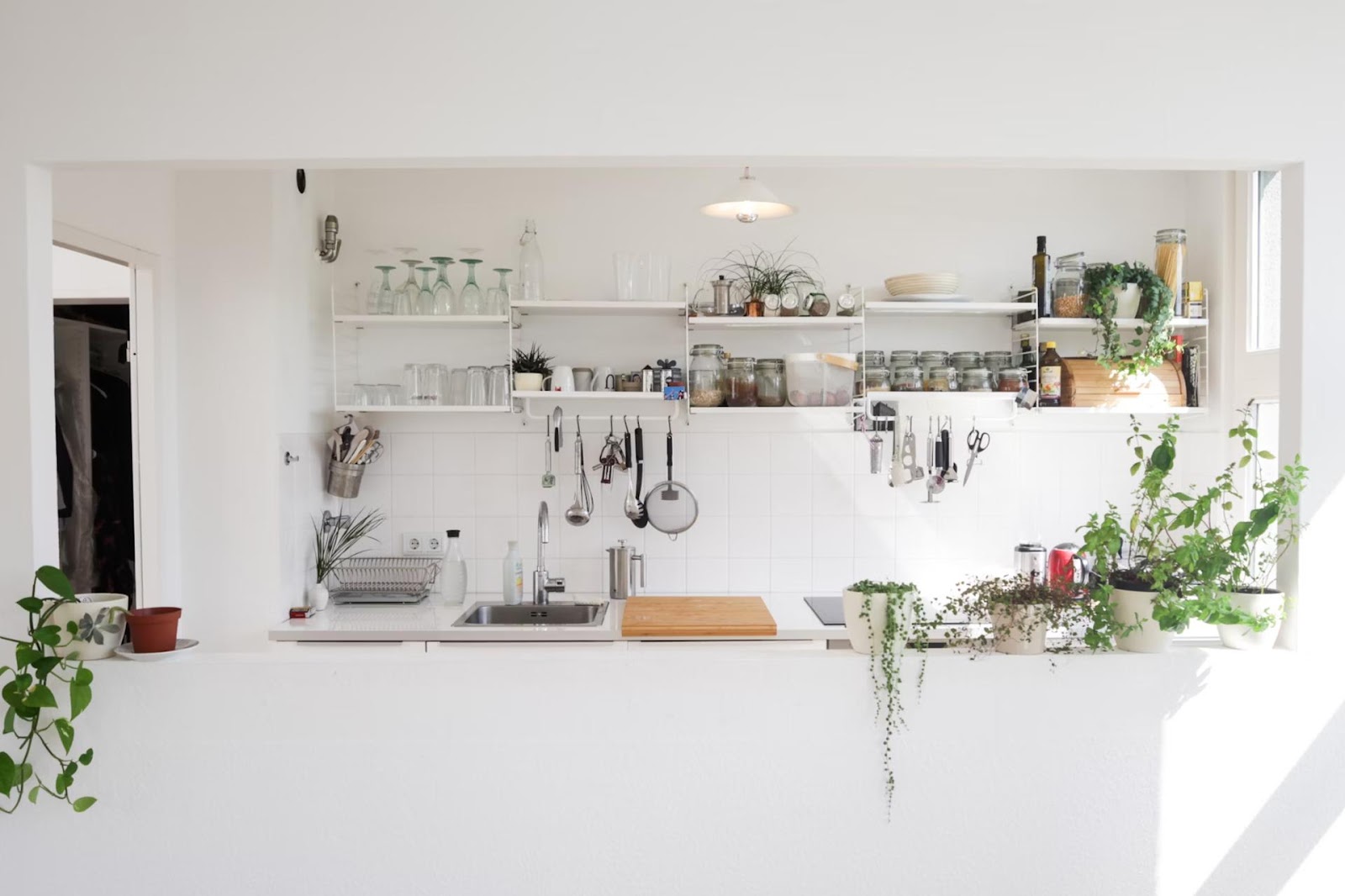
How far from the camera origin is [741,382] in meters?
3.86

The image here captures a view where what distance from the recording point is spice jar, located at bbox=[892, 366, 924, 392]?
3893mm

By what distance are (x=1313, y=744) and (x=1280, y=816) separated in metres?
0.18

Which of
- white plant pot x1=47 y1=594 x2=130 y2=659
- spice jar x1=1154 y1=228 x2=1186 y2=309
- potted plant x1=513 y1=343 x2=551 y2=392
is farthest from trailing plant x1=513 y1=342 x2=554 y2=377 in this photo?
spice jar x1=1154 y1=228 x2=1186 y2=309

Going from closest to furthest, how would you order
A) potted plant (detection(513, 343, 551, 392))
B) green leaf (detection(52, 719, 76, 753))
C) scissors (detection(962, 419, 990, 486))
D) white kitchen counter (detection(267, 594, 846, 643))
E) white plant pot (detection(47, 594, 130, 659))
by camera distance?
green leaf (detection(52, 719, 76, 753)) → white plant pot (detection(47, 594, 130, 659)) → white kitchen counter (detection(267, 594, 846, 643)) → potted plant (detection(513, 343, 551, 392)) → scissors (detection(962, 419, 990, 486))

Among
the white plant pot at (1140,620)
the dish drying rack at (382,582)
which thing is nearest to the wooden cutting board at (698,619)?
the dish drying rack at (382,582)

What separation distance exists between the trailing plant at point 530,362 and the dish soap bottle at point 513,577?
668 mm

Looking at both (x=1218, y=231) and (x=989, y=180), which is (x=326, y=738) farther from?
(x=1218, y=231)

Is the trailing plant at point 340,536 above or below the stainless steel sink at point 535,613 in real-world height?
above

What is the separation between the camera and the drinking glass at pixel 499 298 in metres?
3.85

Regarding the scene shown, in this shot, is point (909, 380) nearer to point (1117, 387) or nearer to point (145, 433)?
point (1117, 387)

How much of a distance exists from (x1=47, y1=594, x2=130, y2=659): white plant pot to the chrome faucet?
1.73 metres

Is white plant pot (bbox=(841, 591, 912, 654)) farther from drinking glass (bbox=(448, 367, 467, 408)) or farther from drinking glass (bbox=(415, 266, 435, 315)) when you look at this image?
drinking glass (bbox=(415, 266, 435, 315))

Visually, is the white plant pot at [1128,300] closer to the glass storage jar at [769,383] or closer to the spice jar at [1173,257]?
the spice jar at [1173,257]

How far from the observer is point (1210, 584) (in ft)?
7.34
